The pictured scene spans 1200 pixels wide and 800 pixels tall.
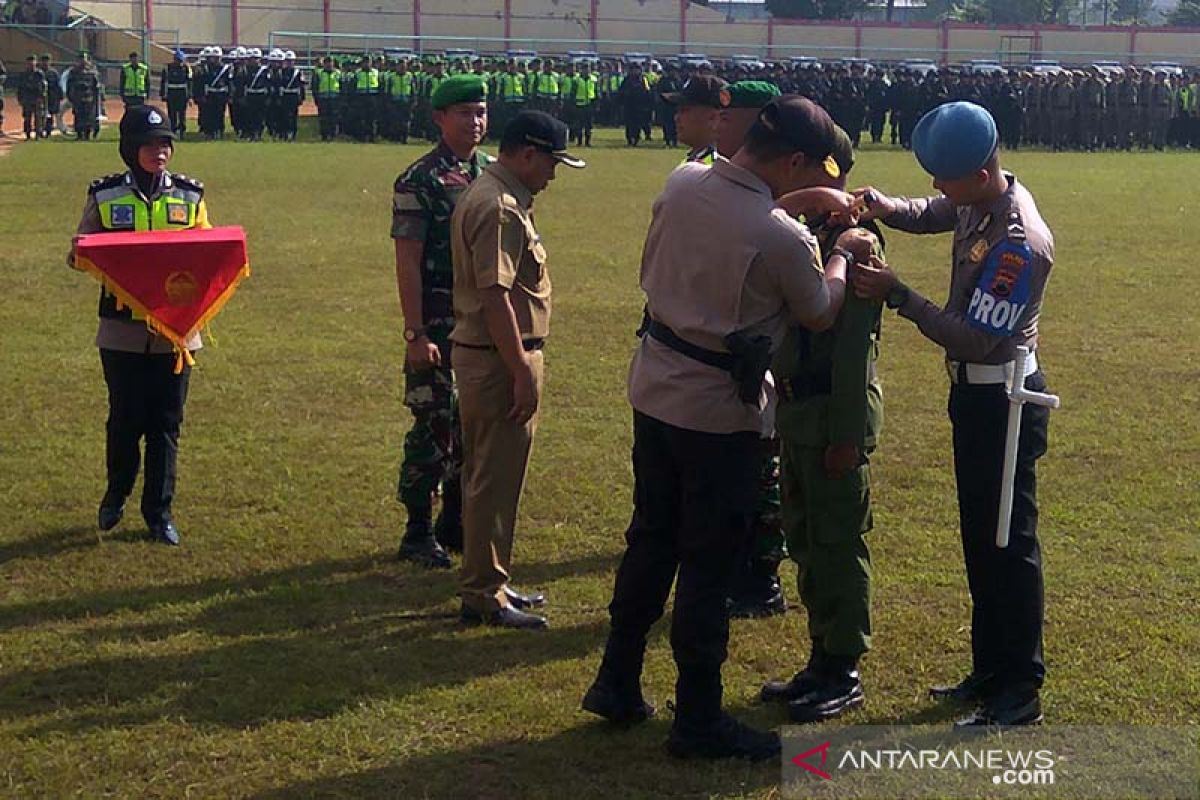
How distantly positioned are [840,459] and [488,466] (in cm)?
139

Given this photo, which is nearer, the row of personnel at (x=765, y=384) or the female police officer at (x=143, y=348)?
the row of personnel at (x=765, y=384)

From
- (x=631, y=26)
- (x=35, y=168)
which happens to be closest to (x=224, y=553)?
(x=35, y=168)

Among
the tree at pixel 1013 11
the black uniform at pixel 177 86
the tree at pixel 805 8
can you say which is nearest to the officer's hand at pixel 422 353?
the black uniform at pixel 177 86

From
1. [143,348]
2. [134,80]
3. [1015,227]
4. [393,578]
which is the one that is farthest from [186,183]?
[134,80]

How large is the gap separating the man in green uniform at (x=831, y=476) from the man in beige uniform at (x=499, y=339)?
3.28 ft

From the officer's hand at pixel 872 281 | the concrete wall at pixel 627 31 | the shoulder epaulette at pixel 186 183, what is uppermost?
the concrete wall at pixel 627 31

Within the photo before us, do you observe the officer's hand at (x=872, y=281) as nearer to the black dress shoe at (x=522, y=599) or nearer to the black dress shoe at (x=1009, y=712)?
the black dress shoe at (x=1009, y=712)

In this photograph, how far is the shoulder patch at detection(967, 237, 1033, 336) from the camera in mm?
4398

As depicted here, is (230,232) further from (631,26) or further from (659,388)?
(631,26)

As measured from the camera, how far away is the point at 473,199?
17.1ft

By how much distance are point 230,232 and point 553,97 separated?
2835cm

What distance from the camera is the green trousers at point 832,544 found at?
4.70 meters

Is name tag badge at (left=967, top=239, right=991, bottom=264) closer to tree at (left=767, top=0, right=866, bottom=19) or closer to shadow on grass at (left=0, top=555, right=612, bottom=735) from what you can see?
shadow on grass at (left=0, top=555, right=612, bottom=735)

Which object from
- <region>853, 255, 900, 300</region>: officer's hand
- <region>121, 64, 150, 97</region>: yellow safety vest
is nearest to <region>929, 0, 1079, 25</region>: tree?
<region>121, 64, 150, 97</region>: yellow safety vest
